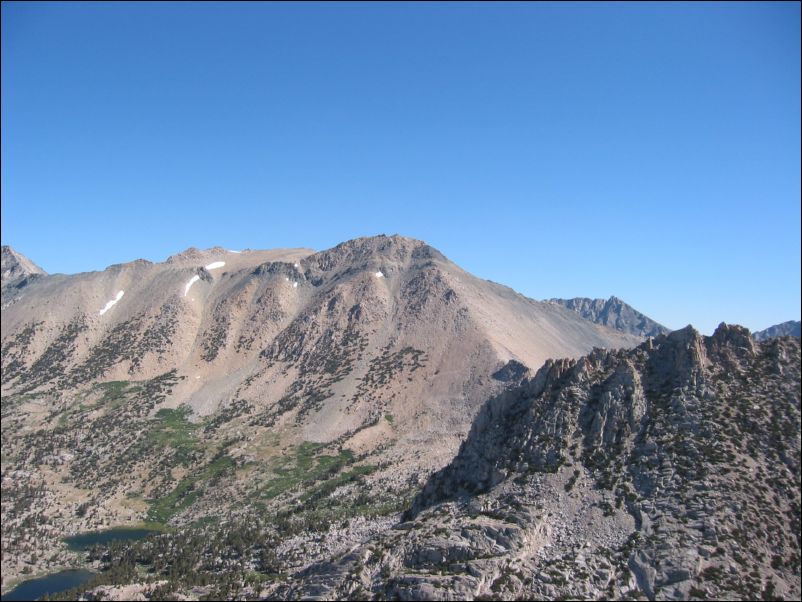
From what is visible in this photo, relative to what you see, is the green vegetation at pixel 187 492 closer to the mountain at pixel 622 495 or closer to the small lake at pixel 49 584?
the small lake at pixel 49 584

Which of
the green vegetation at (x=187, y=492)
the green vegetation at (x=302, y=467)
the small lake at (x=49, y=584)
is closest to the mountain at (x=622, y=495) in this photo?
the small lake at (x=49, y=584)

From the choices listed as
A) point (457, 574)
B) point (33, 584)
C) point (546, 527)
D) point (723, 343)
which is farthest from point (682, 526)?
point (33, 584)

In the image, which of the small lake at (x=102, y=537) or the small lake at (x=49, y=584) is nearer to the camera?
the small lake at (x=49, y=584)

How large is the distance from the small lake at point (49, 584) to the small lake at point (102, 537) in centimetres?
1648

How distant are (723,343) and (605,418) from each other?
21.4 meters

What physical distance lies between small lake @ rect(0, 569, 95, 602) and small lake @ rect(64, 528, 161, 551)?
1648 centimetres

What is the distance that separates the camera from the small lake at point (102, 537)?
124381mm

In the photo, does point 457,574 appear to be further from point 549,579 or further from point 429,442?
point 429,442

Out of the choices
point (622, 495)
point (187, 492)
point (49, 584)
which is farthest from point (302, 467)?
point (622, 495)

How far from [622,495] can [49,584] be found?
94.0 m

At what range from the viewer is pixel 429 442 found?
17338 centimetres

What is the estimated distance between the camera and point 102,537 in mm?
132250

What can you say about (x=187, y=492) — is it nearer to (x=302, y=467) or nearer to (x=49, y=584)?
(x=302, y=467)

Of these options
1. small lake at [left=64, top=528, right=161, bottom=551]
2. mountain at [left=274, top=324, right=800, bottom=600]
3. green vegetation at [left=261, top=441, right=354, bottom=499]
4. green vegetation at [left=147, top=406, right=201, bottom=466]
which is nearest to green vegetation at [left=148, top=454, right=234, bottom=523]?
small lake at [left=64, top=528, right=161, bottom=551]
